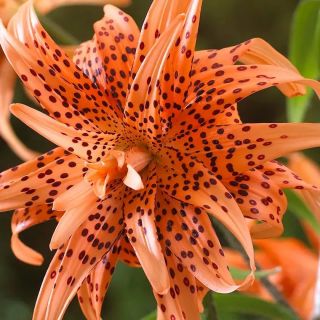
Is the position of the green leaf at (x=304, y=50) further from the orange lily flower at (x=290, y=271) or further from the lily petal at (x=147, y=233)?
the lily petal at (x=147, y=233)

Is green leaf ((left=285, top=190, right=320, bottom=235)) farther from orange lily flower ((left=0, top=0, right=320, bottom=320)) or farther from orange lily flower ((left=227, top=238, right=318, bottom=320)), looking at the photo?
orange lily flower ((left=0, top=0, right=320, bottom=320))

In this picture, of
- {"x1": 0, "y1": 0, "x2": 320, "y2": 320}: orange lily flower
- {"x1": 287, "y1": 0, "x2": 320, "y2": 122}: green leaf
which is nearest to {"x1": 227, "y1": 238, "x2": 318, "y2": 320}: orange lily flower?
{"x1": 287, "y1": 0, "x2": 320, "y2": 122}: green leaf

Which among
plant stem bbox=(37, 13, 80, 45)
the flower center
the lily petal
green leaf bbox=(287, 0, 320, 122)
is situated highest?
plant stem bbox=(37, 13, 80, 45)

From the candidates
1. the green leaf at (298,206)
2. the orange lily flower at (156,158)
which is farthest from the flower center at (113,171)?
the green leaf at (298,206)

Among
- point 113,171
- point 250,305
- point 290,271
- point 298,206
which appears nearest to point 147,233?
point 113,171

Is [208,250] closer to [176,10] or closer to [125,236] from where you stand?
[125,236]

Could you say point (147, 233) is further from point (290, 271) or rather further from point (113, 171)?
point (290, 271)
